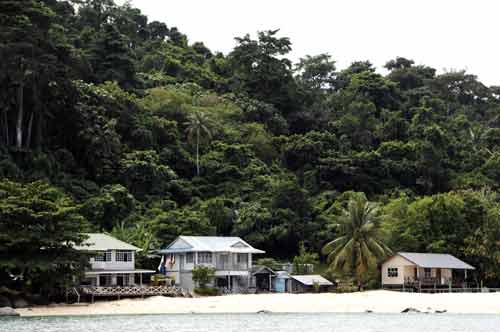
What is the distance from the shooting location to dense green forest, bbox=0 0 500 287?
69.4 metres

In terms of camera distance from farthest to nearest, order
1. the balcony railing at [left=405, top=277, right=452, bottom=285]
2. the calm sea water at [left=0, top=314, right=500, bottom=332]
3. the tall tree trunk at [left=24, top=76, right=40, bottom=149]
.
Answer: the tall tree trunk at [left=24, top=76, right=40, bottom=149] → the balcony railing at [left=405, top=277, right=452, bottom=285] → the calm sea water at [left=0, top=314, right=500, bottom=332]

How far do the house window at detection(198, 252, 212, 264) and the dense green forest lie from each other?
5.01 metres

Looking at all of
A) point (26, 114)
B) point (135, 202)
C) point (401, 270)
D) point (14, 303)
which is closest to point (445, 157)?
point (401, 270)

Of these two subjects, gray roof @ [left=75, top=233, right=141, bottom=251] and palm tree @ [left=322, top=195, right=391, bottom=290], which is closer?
gray roof @ [left=75, top=233, right=141, bottom=251]

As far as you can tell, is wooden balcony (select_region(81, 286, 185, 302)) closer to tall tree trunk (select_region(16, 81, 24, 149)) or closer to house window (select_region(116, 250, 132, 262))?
house window (select_region(116, 250, 132, 262))

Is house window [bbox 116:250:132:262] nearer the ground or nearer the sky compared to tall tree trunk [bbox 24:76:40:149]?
nearer the ground

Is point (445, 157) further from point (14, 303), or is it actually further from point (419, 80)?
point (14, 303)

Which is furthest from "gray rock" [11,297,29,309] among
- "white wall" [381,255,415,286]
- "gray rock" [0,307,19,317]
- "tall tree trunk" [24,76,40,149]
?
"white wall" [381,255,415,286]

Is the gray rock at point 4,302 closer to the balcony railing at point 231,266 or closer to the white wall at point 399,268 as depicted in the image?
the balcony railing at point 231,266

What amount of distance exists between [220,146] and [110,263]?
3376cm

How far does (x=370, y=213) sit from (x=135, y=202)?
2255 cm

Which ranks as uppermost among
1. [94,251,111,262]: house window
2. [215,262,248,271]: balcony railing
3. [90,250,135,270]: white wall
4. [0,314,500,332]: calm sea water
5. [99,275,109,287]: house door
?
[94,251,111,262]: house window

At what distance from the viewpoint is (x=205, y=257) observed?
6406 cm

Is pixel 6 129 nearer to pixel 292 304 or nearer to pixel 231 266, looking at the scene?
pixel 231 266
